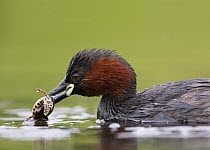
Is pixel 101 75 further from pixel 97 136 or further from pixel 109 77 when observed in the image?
pixel 97 136

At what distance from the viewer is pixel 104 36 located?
24.6 meters

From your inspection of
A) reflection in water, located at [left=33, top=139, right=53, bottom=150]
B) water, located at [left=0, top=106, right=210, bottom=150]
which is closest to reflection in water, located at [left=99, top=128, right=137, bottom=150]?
water, located at [left=0, top=106, right=210, bottom=150]

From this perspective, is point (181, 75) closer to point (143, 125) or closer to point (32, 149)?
point (143, 125)

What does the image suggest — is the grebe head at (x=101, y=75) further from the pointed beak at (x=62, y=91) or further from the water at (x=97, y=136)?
the water at (x=97, y=136)

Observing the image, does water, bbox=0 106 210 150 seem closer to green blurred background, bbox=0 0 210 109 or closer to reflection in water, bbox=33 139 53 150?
reflection in water, bbox=33 139 53 150

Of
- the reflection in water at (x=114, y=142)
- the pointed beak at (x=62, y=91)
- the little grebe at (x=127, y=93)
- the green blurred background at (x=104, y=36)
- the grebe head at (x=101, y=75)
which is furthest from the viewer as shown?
the green blurred background at (x=104, y=36)

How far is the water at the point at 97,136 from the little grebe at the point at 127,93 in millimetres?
591

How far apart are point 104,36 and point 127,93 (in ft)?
40.7

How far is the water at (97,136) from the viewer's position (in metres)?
9.20

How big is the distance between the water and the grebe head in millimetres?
738

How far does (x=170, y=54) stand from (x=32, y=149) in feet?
46.9

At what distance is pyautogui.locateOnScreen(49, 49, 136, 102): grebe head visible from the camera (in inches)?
484

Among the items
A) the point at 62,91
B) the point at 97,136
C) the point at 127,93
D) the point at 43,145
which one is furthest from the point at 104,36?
the point at 43,145

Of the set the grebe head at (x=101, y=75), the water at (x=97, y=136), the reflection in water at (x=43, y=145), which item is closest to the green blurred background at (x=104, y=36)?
the grebe head at (x=101, y=75)
